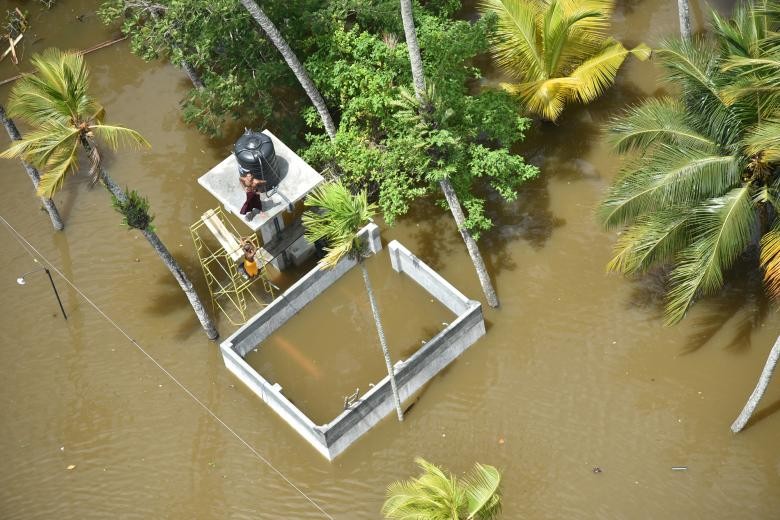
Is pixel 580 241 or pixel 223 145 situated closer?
pixel 580 241

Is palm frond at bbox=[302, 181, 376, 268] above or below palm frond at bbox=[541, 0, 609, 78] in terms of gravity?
above

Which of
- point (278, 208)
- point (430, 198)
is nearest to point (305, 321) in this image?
point (278, 208)

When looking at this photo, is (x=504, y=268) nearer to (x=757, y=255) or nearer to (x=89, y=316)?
(x=757, y=255)

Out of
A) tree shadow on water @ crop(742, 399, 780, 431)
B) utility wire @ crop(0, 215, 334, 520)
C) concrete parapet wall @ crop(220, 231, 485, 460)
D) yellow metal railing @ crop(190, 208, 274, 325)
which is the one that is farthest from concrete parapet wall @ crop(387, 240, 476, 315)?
tree shadow on water @ crop(742, 399, 780, 431)

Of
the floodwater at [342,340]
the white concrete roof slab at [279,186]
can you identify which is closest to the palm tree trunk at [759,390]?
the floodwater at [342,340]

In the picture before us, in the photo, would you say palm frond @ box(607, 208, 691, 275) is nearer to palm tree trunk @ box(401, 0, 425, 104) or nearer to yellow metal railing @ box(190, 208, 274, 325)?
palm tree trunk @ box(401, 0, 425, 104)
